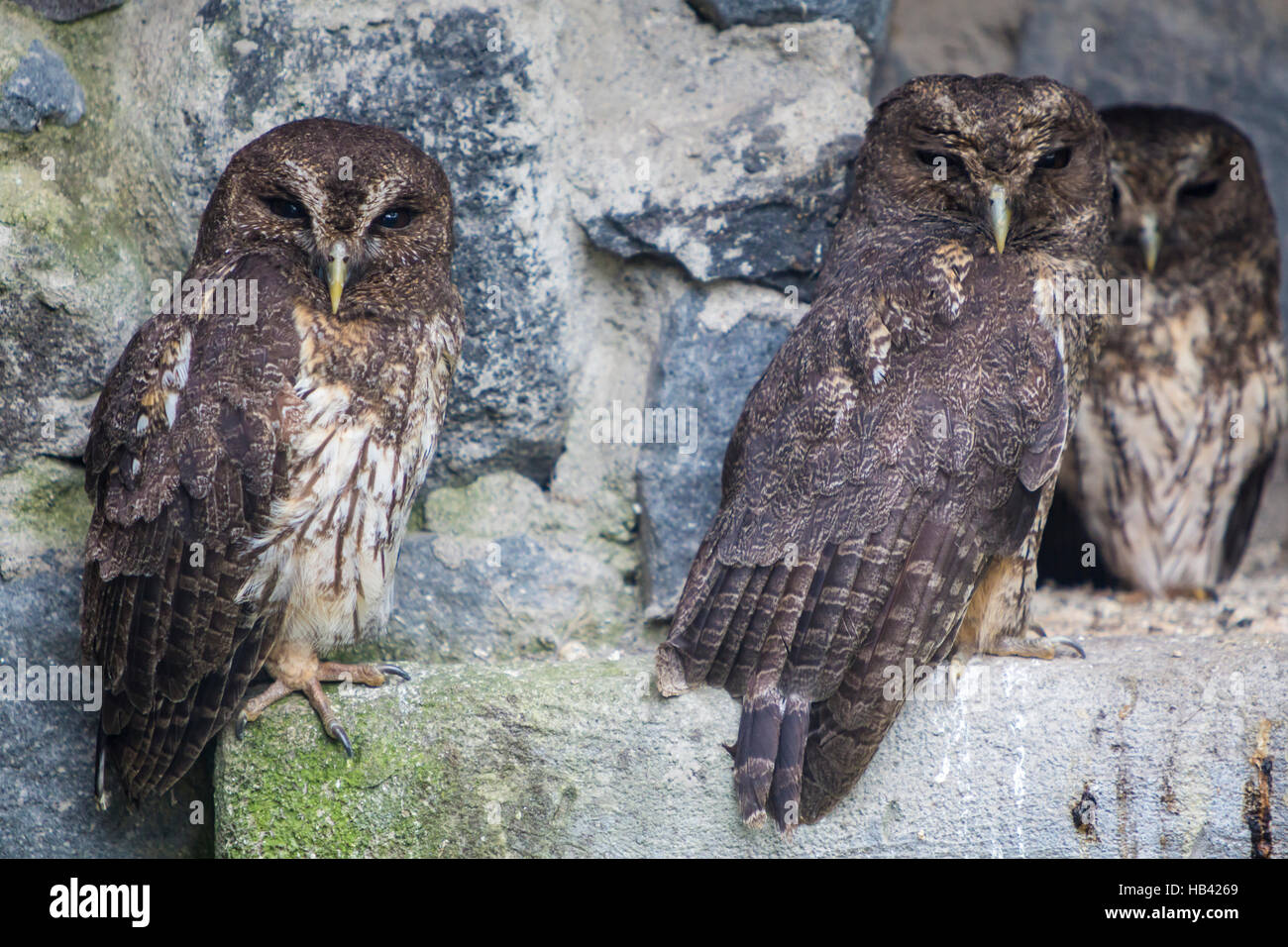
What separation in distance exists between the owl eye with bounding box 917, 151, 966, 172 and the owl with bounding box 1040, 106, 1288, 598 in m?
1.03

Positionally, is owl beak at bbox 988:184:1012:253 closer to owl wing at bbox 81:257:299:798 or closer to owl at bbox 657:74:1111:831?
owl at bbox 657:74:1111:831

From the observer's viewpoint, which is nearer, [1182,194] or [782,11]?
[782,11]

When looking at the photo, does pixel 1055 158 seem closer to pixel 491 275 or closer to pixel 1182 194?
pixel 1182 194

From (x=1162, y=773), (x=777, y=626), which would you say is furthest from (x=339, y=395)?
(x=1162, y=773)

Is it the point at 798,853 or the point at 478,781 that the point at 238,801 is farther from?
the point at 798,853

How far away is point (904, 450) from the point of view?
2.53 meters

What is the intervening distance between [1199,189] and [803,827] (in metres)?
2.16

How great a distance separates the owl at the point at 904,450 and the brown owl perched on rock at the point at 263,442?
68cm

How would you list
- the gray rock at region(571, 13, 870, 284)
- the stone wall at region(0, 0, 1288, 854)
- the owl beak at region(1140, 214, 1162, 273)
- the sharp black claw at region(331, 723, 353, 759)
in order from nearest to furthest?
1. the sharp black claw at region(331, 723, 353, 759)
2. the stone wall at region(0, 0, 1288, 854)
3. the gray rock at region(571, 13, 870, 284)
4. the owl beak at region(1140, 214, 1162, 273)

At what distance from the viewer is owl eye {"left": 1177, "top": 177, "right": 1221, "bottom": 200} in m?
3.60

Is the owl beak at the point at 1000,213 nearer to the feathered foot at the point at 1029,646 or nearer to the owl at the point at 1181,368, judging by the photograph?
the feathered foot at the point at 1029,646

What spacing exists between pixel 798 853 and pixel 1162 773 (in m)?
0.67

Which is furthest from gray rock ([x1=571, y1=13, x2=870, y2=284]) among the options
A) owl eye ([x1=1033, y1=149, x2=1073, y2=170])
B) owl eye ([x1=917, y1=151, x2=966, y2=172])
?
→ owl eye ([x1=1033, y1=149, x2=1073, y2=170])

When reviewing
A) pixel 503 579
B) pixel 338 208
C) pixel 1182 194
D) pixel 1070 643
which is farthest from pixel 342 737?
pixel 1182 194
